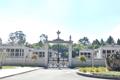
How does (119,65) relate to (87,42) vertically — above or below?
below

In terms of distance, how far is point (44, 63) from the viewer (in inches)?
2063

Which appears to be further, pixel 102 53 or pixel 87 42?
pixel 87 42

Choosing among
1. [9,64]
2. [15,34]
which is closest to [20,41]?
[15,34]

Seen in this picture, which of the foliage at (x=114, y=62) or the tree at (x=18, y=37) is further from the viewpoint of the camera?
the tree at (x=18, y=37)

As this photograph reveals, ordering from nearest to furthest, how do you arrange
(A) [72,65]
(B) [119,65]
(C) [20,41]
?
(B) [119,65] < (A) [72,65] < (C) [20,41]

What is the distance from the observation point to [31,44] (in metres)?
123

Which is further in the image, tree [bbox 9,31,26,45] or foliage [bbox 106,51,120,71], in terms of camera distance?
tree [bbox 9,31,26,45]

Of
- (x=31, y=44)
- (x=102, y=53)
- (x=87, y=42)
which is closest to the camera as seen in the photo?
(x=102, y=53)

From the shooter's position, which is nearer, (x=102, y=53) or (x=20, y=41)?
(x=102, y=53)

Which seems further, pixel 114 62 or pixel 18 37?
pixel 18 37

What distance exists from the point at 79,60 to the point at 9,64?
46.6 feet

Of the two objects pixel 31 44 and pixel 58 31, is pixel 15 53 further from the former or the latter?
pixel 31 44

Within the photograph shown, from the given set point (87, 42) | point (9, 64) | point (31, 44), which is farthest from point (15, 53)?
point (87, 42)

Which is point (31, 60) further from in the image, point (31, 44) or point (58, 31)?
point (31, 44)
